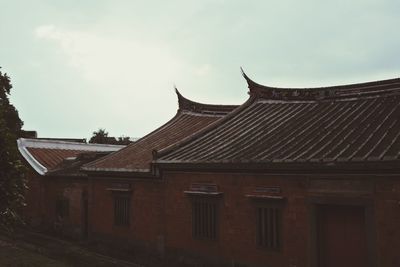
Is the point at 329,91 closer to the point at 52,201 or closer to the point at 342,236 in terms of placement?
the point at 342,236

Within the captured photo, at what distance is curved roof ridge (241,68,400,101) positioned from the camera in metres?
11.5

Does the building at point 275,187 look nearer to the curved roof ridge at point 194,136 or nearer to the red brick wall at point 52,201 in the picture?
the curved roof ridge at point 194,136

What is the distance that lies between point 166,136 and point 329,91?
7127 millimetres

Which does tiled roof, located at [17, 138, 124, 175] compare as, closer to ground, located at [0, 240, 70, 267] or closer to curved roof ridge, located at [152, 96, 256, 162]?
ground, located at [0, 240, 70, 267]

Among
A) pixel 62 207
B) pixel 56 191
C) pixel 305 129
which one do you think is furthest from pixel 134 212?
pixel 56 191

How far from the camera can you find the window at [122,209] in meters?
15.3

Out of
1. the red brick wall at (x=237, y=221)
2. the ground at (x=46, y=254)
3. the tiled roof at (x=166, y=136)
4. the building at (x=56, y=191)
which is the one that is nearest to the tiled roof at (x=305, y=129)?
the red brick wall at (x=237, y=221)

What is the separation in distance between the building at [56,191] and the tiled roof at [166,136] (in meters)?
1.77

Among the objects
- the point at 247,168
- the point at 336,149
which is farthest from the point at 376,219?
the point at 247,168

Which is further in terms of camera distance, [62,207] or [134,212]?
[62,207]

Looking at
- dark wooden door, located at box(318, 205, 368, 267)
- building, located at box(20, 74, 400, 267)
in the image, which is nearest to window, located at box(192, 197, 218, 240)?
building, located at box(20, 74, 400, 267)

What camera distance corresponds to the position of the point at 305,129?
1161 cm

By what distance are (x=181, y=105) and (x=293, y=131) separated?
879cm

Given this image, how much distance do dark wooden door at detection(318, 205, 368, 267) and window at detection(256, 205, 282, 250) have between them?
1.01 m
